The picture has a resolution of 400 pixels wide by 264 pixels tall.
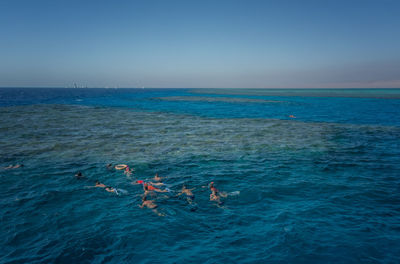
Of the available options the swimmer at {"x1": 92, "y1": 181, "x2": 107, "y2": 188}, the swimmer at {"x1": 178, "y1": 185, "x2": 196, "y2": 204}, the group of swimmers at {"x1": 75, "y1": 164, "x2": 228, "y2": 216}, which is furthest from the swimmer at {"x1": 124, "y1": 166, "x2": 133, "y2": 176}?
the swimmer at {"x1": 178, "y1": 185, "x2": 196, "y2": 204}

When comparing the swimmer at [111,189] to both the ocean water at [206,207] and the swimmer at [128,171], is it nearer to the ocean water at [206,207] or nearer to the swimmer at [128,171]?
the ocean water at [206,207]

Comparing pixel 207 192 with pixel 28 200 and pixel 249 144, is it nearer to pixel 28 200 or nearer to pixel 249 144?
pixel 28 200

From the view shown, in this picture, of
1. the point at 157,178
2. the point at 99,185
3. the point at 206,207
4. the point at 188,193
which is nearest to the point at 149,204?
the point at 188,193

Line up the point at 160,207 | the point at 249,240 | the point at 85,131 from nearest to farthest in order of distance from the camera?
the point at 249,240
the point at 160,207
the point at 85,131

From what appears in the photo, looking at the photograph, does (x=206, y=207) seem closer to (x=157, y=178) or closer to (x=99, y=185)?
(x=157, y=178)

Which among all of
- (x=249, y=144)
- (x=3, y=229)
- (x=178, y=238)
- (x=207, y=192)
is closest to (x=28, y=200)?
(x=3, y=229)

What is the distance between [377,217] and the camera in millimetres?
14383

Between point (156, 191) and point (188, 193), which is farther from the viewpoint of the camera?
point (156, 191)

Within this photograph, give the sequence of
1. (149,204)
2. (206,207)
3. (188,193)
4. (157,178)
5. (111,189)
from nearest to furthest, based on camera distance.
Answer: (206,207), (149,204), (188,193), (111,189), (157,178)

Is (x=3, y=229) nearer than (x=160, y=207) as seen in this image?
Yes

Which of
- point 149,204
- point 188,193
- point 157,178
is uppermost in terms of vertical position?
point 157,178

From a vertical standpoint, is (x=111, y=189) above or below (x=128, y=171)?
below

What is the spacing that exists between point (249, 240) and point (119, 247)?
676 centimetres

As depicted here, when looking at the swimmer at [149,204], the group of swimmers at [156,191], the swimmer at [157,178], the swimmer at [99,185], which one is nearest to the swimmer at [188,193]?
the group of swimmers at [156,191]
